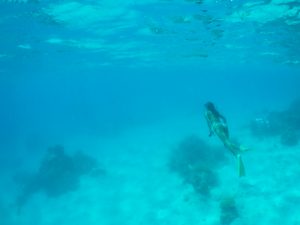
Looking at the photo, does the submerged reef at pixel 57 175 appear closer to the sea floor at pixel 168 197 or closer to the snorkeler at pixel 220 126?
the sea floor at pixel 168 197

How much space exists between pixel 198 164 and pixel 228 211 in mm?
5073

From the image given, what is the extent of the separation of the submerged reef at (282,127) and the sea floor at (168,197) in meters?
0.85

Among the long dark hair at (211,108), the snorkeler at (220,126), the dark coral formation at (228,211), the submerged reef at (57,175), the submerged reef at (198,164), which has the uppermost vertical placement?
the long dark hair at (211,108)

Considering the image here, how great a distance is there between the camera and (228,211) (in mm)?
15852

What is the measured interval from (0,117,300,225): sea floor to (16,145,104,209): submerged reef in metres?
0.69

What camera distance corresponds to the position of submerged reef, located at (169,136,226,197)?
1879 cm

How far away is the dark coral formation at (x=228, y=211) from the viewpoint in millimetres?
15633

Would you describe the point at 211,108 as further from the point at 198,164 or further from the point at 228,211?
the point at 198,164

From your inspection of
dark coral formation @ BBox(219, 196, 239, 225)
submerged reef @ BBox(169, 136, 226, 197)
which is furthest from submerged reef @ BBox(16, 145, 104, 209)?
dark coral formation @ BBox(219, 196, 239, 225)

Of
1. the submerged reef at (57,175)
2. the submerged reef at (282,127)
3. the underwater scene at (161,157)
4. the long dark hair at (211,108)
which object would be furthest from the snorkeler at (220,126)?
the submerged reef at (57,175)

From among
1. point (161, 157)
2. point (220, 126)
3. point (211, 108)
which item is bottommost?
point (161, 157)

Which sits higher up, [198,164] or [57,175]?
[198,164]

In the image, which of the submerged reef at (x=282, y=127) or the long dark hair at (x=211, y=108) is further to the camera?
the submerged reef at (x=282, y=127)

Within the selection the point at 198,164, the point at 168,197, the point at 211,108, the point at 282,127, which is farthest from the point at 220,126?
the point at 282,127
